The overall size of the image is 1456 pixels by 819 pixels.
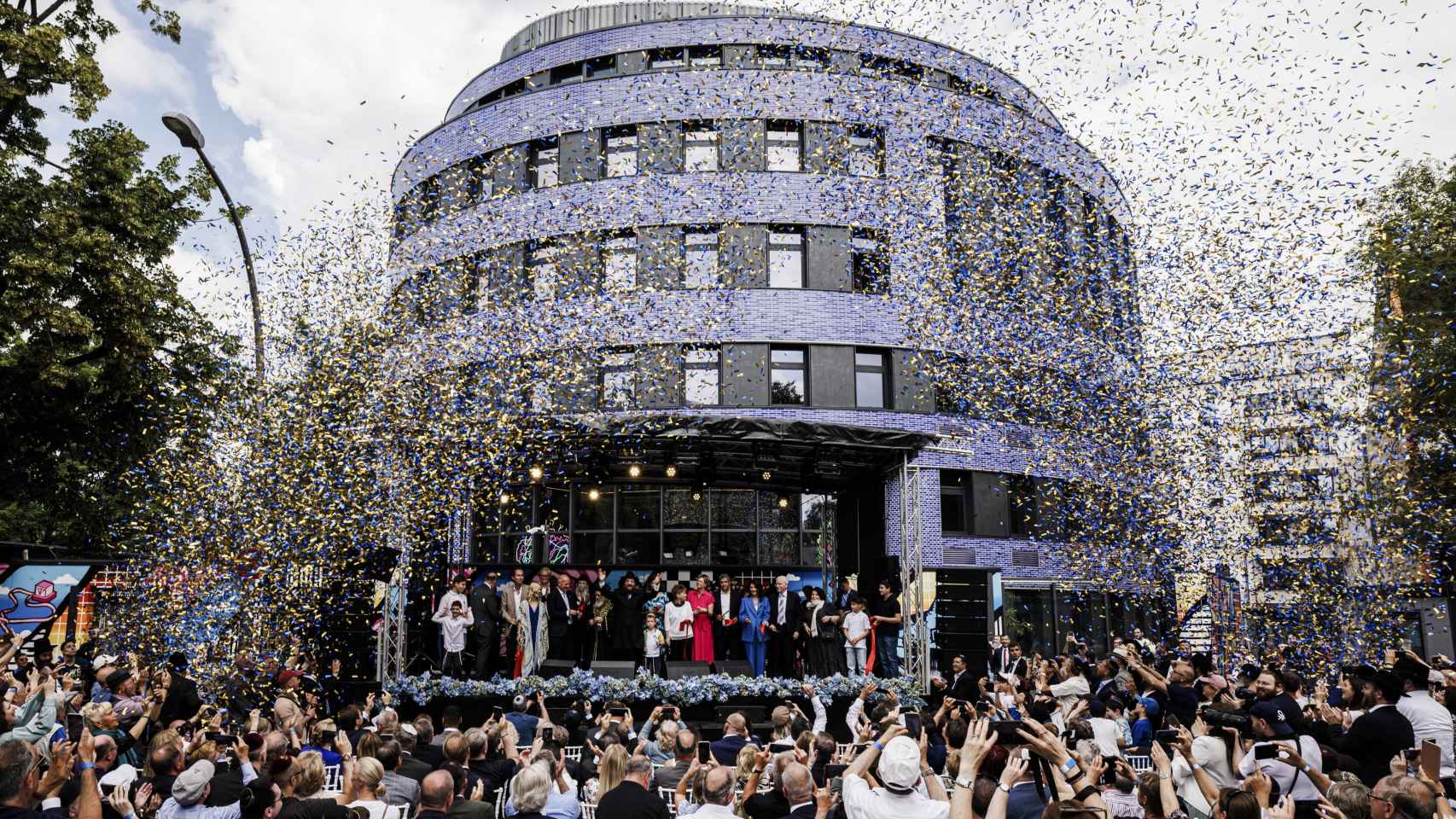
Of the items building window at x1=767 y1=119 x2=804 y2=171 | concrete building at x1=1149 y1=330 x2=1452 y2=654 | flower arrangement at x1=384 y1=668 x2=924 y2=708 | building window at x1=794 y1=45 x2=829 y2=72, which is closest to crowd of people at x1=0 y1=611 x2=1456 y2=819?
flower arrangement at x1=384 y1=668 x2=924 y2=708

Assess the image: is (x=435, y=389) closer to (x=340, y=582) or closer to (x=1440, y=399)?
(x=340, y=582)

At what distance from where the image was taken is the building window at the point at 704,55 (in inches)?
1199

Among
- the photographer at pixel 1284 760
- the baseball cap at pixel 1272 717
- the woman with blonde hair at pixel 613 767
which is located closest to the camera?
the woman with blonde hair at pixel 613 767

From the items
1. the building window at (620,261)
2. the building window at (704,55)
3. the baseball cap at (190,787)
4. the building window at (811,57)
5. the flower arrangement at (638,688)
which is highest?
the building window at (704,55)

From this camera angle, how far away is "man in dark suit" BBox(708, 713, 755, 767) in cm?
867

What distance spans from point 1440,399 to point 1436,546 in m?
4.46

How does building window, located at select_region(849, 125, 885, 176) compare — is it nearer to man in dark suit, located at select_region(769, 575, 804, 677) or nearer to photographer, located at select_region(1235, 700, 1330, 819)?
man in dark suit, located at select_region(769, 575, 804, 677)

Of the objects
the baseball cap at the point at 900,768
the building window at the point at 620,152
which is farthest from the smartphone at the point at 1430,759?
the building window at the point at 620,152

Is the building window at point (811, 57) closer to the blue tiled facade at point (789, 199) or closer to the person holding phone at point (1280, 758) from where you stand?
the blue tiled facade at point (789, 199)

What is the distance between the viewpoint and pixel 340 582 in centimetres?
1453

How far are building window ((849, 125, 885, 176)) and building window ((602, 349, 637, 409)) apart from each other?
8.64 meters

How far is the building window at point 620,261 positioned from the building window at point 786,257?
3.95 metres

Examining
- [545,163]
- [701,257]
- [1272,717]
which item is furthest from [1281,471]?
[545,163]

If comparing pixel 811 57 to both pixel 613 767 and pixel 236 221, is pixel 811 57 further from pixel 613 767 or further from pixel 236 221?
→ pixel 613 767
